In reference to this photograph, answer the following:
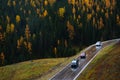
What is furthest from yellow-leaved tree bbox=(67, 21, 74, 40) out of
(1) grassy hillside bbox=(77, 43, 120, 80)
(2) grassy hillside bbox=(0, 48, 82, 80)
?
(1) grassy hillside bbox=(77, 43, 120, 80)

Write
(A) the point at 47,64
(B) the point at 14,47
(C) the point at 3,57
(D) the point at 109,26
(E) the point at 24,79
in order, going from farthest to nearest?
(D) the point at 109,26
(B) the point at 14,47
(C) the point at 3,57
(A) the point at 47,64
(E) the point at 24,79

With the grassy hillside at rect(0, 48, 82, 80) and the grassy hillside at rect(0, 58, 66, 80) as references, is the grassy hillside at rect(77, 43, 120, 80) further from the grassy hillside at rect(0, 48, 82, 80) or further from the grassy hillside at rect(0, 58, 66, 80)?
the grassy hillside at rect(0, 58, 66, 80)

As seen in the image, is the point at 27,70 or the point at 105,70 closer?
the point at 105,70

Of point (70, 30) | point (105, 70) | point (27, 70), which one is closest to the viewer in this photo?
point (105, 70)

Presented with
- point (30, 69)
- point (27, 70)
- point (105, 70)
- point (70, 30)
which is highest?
point (70, 30)

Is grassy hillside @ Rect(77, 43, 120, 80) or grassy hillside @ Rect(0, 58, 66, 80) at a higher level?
grassy hillside @ Rect(77, 43, 120, 80)

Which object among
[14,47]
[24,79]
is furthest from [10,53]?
[24,79]

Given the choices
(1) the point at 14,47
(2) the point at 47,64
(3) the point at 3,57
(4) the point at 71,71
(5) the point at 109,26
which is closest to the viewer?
(4) the point at 71,71

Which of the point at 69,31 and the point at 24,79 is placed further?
the point at 69,31

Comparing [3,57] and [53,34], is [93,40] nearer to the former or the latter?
[53,34]

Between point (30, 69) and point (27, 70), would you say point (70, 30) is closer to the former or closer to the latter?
point (30, 69)

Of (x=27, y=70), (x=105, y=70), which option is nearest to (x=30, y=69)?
(x=27, y=70)
